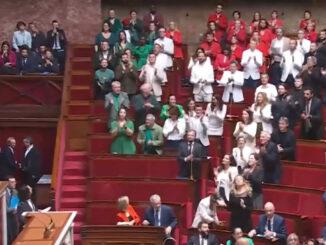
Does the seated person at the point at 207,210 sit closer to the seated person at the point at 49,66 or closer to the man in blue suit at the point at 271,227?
the man in blue suit at the point at 271,227

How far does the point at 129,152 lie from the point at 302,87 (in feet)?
9.36

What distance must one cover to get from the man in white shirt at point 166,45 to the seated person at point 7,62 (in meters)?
2.62

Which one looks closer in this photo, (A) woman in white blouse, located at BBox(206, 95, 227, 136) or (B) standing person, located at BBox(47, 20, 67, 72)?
(A) woman in white blouse, located at BBox(206, 95, 227, 136)

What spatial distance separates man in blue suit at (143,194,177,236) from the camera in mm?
12844

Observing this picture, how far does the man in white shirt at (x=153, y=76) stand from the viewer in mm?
16625

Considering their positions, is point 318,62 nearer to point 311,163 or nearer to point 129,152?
point 311,163

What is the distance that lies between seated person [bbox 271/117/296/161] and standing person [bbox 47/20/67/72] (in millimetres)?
5526

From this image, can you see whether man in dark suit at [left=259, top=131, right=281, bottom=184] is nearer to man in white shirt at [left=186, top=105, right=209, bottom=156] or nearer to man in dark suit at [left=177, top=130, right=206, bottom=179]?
man in dark suit at [left=177, top=130, right=206, bottom=179]

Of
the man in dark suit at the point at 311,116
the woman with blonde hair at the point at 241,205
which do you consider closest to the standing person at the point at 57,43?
the man in dark suit at the point at 311,116

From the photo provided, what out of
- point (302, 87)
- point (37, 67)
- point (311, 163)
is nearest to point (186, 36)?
point (37, 67)

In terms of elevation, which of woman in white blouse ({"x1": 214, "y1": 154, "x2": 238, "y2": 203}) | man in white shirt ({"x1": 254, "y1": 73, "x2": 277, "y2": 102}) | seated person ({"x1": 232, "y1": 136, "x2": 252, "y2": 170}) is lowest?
woman in white blouse ({"x1": 214, "y1": 154, "x2": 238, "y2": 203})

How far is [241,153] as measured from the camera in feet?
46.8

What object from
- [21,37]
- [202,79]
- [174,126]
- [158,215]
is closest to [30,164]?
[174,126]

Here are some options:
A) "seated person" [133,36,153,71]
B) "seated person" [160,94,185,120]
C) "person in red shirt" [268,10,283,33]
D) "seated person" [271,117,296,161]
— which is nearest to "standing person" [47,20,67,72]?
"seated person" [133,36,153,71]
